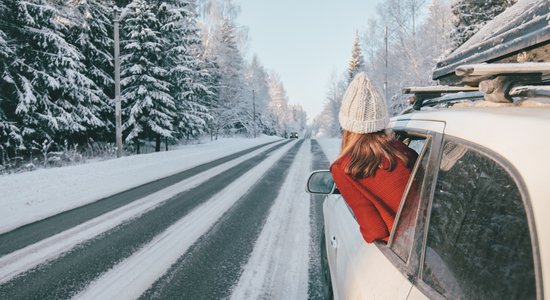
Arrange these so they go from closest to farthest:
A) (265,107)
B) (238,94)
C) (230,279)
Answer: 1. (230,279)
2. (238,94)
3. (265,107)

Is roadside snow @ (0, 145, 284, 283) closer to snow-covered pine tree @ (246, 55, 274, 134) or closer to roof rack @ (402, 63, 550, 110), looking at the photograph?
roof rack @ (402, 63, 550, 110)

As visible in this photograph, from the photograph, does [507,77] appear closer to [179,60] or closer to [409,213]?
[409,213]

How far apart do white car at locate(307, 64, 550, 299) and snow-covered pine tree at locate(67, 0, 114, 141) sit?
18.1 meters

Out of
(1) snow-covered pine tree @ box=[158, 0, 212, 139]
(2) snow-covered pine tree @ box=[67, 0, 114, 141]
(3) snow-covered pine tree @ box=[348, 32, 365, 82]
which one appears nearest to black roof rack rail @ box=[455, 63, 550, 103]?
(2) snow-covered pine tree @ box=[67, 0, 114, 141]

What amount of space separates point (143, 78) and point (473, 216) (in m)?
19.9

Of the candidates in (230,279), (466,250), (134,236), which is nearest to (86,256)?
(134,236)

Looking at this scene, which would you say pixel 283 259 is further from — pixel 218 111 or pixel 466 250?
pixel 218 111

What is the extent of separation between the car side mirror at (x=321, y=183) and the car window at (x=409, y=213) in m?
1.36

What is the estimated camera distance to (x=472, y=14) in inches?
790

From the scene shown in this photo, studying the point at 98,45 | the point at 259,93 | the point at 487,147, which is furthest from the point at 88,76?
the point at 259,93

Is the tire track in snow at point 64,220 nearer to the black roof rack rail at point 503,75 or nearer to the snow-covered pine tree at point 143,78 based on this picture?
the black roof rack rail at point 503,75

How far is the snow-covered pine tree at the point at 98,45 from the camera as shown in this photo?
16.8m

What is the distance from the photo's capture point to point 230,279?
11.9ft

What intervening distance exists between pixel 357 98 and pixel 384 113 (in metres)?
0.17
